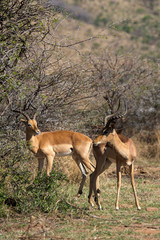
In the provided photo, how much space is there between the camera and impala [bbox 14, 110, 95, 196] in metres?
8.60

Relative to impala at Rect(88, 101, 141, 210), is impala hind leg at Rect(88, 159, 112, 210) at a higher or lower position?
lower

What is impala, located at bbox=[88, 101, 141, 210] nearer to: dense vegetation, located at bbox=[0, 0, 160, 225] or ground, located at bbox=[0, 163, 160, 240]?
ground, located at bbox=[0, 163, 160, 240]

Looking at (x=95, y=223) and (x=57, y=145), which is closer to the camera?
(x=95, y=223)

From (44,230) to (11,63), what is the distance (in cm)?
409

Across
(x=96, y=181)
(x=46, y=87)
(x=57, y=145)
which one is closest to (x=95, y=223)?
(x=96, y=181)

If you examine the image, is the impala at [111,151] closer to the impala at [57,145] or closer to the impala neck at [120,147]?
the impala neck at [120,147]

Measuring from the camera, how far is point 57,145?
28.5 ft

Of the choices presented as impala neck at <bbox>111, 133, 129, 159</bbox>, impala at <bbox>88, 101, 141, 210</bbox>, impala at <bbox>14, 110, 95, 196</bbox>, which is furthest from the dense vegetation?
impala neck at <bbox>111, 133, 129, 159</bbox>

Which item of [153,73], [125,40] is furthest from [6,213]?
[125,40]

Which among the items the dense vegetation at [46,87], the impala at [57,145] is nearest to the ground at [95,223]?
the dense vegetation at [46,87]

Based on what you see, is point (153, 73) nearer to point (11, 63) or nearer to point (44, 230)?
point (11, 63)

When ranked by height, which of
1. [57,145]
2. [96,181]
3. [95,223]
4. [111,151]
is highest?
[111,151]

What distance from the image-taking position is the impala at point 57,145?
8.60 m

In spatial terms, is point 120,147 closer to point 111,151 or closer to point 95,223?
point 111,151
